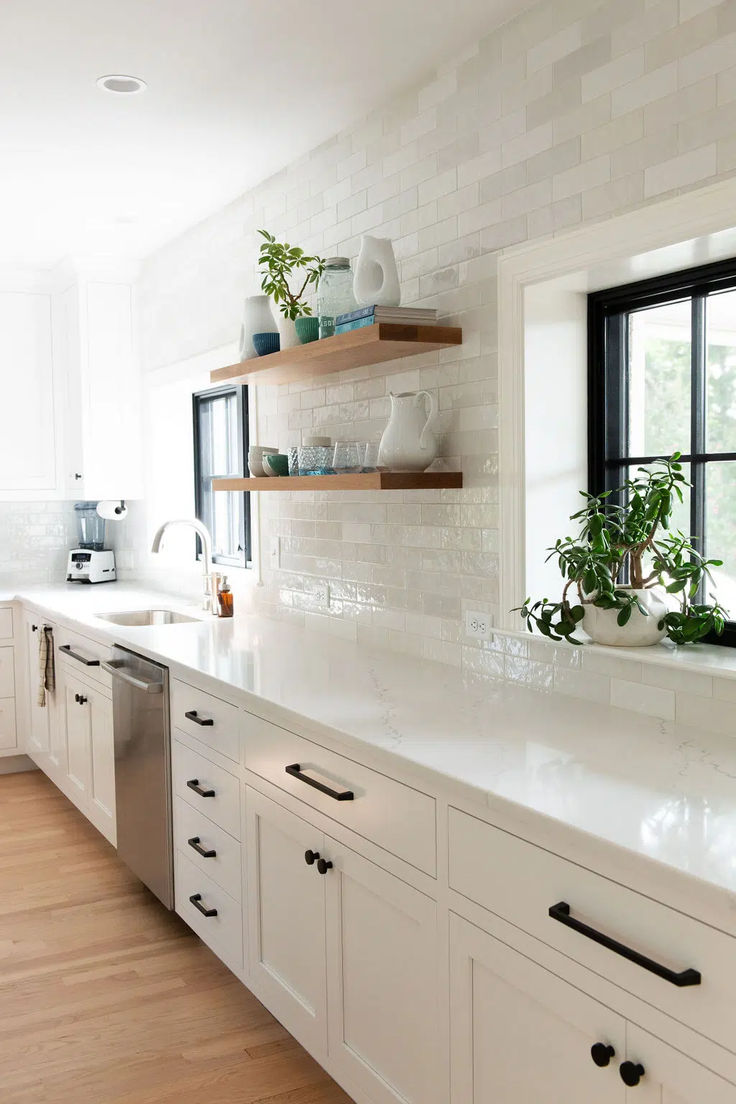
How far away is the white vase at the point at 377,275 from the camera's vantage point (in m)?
2.64

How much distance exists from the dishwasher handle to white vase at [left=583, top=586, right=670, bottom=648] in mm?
1507

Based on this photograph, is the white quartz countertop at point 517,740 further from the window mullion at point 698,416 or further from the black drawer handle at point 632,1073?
the window mullion at point 698,416

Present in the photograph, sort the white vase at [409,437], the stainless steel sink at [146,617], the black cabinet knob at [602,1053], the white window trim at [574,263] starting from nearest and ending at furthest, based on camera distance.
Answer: the black cabinet knob at [602,1053] < the white window trim at [574,263] < the white vase at [409,437] < the stainless steel sink at [146,617]

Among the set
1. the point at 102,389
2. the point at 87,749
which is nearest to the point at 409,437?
the point at 87,749

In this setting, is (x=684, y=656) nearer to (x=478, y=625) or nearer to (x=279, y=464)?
(x=478, y=625)

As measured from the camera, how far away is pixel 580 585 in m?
2.23

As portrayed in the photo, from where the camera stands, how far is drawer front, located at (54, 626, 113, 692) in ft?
12.1

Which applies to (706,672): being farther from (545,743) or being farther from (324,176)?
(324,176)

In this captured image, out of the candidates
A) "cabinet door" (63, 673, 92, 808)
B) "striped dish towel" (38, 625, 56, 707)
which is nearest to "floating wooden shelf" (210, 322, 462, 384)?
"cabinet door" (63, 673, 92, 808)

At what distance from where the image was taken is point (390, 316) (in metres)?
→ 2.55

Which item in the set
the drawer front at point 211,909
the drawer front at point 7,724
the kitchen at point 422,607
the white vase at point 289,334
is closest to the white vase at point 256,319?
the kitchen at point 422,607

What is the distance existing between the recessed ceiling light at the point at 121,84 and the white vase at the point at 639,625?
201cm

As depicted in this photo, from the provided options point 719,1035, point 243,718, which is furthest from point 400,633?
point 719,1035

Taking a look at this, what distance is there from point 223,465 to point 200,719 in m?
2.14
